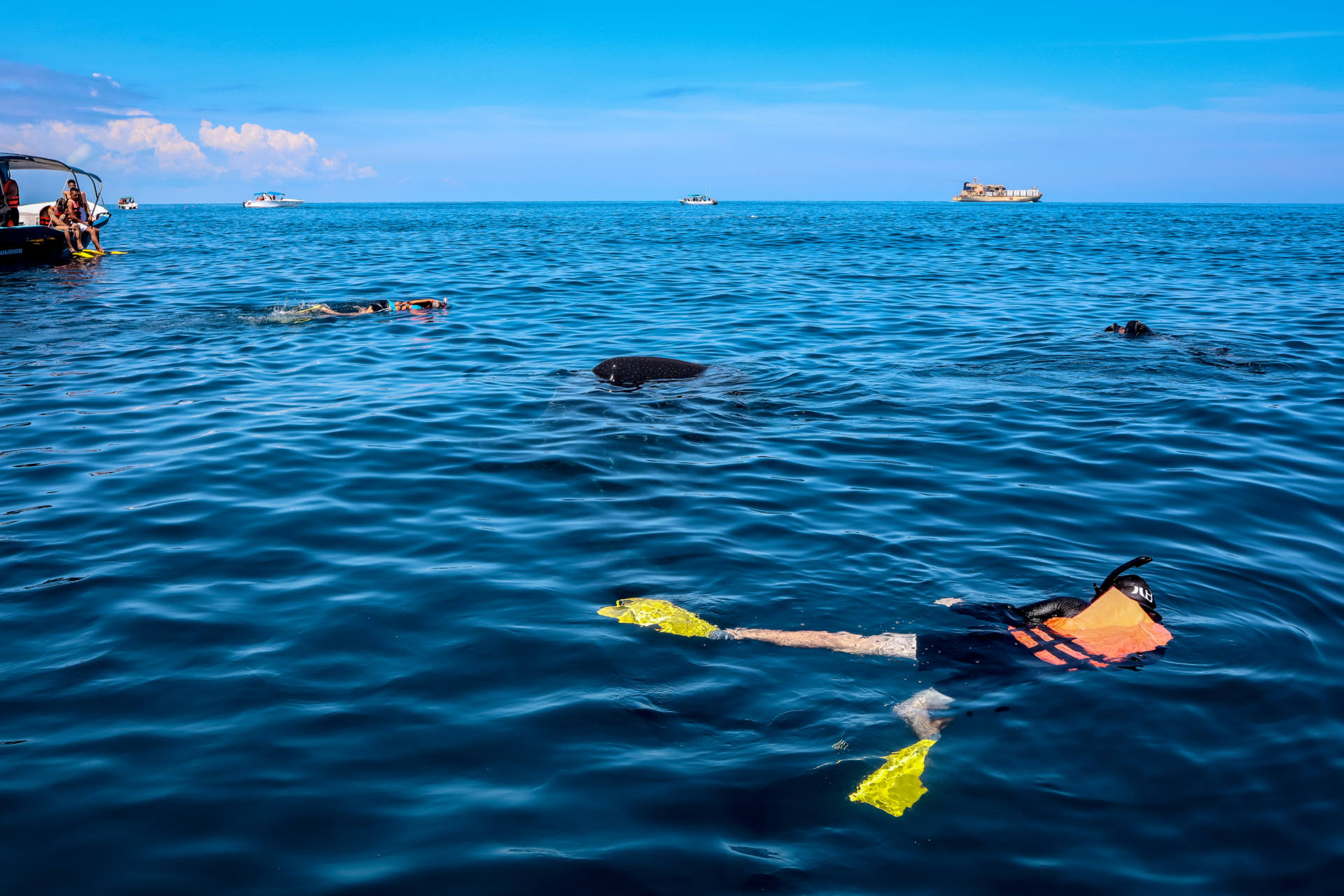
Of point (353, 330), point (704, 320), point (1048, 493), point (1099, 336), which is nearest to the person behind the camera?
point (1048, 493)

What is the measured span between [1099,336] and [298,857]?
1637 cm

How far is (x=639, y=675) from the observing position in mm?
5219

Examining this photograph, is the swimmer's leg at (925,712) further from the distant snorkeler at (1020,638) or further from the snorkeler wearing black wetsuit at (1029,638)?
the snorkeler wearing black wetsuit at (1029,638)

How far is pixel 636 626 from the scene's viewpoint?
18.7 feet

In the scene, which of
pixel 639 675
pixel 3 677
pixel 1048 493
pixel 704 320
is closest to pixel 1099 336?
pixel 704 320

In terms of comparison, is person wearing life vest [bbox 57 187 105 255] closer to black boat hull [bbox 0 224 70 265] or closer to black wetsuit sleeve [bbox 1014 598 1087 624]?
black boat hull [bbox 0 224 70 265]

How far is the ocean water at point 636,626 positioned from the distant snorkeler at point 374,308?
14.4 feet

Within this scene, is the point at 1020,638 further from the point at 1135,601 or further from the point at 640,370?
the point at 640,370

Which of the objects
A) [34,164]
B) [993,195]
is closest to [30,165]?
[34,164]

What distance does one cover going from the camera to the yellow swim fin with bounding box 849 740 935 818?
13.4 ft

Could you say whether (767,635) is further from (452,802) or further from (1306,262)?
(1306,262)

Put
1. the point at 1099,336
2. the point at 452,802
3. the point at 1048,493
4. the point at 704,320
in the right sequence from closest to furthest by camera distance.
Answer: the point at 452,802
the point at 1048,493
the point at 1099,336
the point at 704,320

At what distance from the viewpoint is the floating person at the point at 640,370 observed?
12.4 metres

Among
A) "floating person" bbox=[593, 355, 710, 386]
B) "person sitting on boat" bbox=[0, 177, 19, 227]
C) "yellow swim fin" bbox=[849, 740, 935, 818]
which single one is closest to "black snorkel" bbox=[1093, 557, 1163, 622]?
"yellow swim fin" bbox=[849, 740, 935, 818]
